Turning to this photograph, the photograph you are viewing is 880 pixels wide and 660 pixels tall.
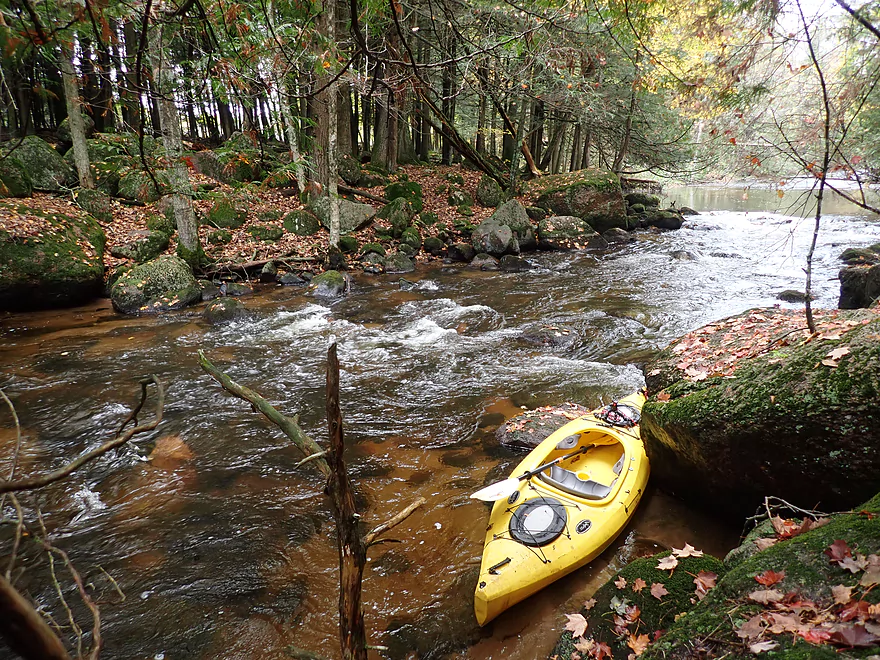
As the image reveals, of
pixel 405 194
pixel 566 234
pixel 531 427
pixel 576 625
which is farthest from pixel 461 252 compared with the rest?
pixel 576 625

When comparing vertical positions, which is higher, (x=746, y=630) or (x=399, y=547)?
(x=746, y=630)

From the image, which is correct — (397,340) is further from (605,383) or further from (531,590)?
(531,590)

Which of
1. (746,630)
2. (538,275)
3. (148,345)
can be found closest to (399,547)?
(746,630)

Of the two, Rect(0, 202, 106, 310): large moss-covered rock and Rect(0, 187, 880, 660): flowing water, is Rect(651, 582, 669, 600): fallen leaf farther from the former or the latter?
Rect(0, 202, 106, 310): large moss-covered rock

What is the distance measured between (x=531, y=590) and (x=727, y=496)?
1.75 meters

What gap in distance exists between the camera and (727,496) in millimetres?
3520

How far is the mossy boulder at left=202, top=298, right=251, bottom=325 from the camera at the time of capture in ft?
28.0

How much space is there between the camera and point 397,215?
550 inches

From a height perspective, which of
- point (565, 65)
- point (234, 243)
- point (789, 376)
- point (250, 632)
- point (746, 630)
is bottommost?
point (250, 632)

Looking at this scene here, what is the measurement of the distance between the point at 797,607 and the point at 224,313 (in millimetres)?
8927

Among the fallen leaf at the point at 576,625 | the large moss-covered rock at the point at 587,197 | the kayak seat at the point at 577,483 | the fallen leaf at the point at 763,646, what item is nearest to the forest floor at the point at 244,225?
the large moss-covered rock at the point at 587,197

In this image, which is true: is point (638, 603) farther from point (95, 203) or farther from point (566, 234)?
point (566, 234)

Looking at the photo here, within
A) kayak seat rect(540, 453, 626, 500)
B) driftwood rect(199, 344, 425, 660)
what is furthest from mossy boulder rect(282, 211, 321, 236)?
driftwood rect(199, 344, 425, 660)

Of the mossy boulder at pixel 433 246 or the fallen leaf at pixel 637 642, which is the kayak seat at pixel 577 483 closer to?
the fallen leaf at pixel 637 642
